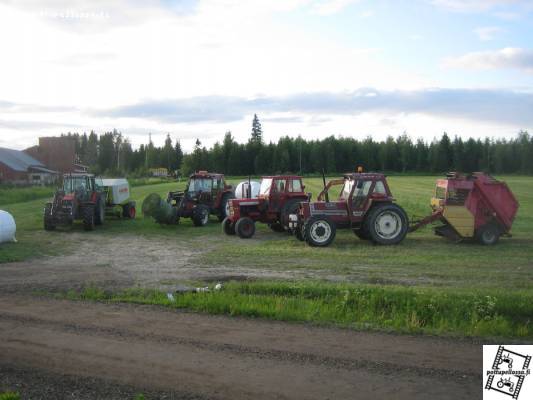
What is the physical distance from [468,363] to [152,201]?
15.6 meters

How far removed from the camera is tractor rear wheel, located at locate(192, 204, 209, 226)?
67.5ft

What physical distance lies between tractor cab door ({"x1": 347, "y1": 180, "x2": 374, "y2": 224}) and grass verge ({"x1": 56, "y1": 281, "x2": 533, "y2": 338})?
242 inches

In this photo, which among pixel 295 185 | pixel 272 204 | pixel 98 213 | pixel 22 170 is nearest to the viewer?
pixel 272 204

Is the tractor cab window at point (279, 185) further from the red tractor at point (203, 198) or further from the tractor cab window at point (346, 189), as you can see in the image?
the red tractor at point (203, 198)

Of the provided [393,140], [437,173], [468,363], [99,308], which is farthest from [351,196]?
[393,140]

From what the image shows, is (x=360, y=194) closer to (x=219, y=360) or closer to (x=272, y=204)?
(x=272, y=204)

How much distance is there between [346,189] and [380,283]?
6.01 meters

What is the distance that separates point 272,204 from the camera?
706 inches

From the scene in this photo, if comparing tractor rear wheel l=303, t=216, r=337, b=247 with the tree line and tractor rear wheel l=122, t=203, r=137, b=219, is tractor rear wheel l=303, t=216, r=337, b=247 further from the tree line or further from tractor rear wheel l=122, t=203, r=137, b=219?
the tree line

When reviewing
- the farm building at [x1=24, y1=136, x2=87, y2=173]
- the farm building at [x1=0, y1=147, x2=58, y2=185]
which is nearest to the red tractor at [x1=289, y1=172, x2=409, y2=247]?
the farm building at [x1=0, y1=147, x2=58, y2=185]

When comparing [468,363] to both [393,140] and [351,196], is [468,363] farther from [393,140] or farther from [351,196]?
[393,140]

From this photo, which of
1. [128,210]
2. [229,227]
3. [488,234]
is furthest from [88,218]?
[488,234]

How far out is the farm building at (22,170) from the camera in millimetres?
63406

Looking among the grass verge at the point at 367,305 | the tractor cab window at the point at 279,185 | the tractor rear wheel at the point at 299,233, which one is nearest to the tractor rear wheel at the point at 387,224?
the tractor rear wheel at the point at 299,233
